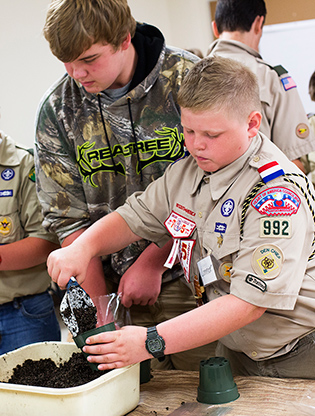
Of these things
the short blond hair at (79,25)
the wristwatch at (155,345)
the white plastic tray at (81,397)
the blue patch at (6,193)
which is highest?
the short blond hair at (79,25)

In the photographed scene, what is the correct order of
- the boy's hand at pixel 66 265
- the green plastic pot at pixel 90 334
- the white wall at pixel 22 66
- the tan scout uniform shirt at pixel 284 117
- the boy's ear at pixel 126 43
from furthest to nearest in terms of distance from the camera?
the white wall at pixel 22 66 < the tan scout uniform shirt at pixel 284 117 < the boy's ear at pixel 126 43 < the boy's hand at pixel 66 265 < the green plastic pot at pixel 90 334

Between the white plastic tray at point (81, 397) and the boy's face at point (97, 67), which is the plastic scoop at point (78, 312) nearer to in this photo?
the white plastic tray at point (81, 397)

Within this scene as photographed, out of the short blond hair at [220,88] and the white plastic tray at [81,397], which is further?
the short blond hair at [220,88]

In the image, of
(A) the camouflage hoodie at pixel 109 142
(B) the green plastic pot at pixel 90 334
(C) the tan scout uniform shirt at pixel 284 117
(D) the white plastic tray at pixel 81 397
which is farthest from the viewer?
(C) the tan scout uniform shirt at pixel 284 117

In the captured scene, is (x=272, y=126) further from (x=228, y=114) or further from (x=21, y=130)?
(x=21, y=130)

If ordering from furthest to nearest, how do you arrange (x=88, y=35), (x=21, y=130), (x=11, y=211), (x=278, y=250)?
(x=21, y=130) < (x=11, y=211) < (x=88, y=35) < (x=278, y=250)

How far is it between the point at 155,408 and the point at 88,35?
1001 millimetres

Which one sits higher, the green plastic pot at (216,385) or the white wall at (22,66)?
the white wall at (22,66)

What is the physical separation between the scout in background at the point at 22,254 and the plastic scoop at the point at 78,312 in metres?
0.82

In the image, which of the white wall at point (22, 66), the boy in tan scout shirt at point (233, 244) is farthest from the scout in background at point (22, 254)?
the white wall at point (22, 66)

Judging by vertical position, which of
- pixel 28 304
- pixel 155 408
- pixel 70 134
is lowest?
pixel 28 304

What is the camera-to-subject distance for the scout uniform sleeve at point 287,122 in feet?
7.16

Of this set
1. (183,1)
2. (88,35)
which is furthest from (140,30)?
(183,1)

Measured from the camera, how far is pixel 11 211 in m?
2.09
